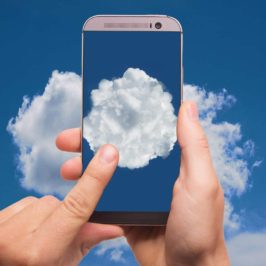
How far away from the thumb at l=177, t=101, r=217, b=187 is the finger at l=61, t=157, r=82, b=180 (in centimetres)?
108

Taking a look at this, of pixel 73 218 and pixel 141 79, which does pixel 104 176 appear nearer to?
pixel 73 218

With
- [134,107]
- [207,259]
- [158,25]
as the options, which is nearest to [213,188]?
[207,259]

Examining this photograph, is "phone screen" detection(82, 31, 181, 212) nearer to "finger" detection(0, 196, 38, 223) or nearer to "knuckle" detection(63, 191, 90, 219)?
"finger" detection(0, 196, 38, 223)

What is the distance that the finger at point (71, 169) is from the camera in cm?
366

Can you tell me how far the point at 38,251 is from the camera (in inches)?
96.2

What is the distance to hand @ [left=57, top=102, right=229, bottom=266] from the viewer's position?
2.82 metres

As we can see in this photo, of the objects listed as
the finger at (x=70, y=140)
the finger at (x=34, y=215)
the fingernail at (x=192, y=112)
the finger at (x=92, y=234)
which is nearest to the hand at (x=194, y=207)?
the fingernail at (x=192, y=112)

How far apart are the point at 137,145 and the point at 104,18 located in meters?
1.02

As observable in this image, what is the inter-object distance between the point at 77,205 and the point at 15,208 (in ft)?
2.22

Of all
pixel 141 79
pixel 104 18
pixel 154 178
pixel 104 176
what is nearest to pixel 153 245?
pixel 154 178

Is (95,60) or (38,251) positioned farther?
(95,60)

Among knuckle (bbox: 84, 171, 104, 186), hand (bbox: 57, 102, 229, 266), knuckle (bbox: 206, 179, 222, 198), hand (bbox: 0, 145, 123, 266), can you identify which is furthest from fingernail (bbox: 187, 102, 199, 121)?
knuckle (bbox: 84, 171, 104, 186)

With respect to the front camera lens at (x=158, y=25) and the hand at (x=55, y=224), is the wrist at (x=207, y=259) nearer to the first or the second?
the hand at (x=55, y=224)

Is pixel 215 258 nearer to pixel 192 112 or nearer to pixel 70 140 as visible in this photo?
pixel 192 112
